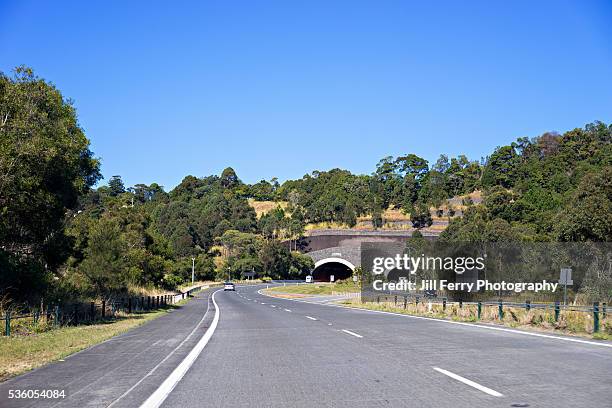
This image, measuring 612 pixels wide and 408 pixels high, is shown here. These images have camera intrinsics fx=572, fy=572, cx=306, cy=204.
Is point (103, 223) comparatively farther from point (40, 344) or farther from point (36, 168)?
point (40, 344)

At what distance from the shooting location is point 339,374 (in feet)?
33.1

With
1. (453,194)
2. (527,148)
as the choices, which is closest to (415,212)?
(453,194)

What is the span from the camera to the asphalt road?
25.8 feet

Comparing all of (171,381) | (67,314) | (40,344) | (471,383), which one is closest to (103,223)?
(67,314)

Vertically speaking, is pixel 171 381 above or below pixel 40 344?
above

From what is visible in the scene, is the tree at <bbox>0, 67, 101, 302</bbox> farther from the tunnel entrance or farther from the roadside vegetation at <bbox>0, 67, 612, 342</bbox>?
the tunnel entrance

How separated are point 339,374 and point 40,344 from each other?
9.60m

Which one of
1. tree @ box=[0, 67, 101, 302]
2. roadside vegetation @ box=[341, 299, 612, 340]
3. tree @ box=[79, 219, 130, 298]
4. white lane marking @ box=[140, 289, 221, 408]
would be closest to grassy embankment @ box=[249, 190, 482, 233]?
tree @ box=[79, 219, 130, 298]

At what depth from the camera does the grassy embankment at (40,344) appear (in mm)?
11875

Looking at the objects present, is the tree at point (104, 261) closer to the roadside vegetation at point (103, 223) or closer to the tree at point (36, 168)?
the roadside vegetation at point (103, 223)

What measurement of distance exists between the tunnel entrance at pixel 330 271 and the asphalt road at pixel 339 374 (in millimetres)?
141649

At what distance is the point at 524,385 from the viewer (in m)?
8.66

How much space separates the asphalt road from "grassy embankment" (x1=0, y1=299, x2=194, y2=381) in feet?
2.08

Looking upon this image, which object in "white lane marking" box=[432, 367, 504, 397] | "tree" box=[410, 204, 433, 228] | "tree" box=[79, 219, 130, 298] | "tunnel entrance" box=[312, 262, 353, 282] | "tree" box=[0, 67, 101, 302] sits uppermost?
"tree" box=[410, 204, 433, 228]
